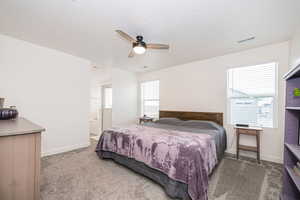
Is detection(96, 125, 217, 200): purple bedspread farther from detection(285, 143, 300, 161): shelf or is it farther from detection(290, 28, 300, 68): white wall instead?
detection(290, 28, 300, 68): white wall

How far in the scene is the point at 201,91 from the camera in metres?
3.96

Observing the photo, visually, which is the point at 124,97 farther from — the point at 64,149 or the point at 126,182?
the point at 126,182

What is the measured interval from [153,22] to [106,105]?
397 centimetres

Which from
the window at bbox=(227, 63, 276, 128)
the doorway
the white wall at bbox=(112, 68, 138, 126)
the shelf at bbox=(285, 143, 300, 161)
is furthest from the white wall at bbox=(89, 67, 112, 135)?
the shelf at bbox=(285, 143, 300, 161)

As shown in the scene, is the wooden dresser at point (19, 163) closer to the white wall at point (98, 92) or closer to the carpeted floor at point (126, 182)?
the carpeted floor at point (126, 182)

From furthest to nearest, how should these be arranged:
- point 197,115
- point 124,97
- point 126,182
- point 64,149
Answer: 1. point 124,97
2. point 197,115
3. point 64,149
4. point 126,182

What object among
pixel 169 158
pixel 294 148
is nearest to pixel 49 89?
pixel 169 158

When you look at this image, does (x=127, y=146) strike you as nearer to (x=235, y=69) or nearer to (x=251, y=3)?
(x=251, y=3)

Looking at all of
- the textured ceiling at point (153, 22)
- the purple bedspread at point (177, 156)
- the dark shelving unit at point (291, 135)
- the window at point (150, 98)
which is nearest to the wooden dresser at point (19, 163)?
the purple bedspread at point (177, 156)

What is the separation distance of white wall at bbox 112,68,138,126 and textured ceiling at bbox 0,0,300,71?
1964 millimetres

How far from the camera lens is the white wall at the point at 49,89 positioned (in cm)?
273

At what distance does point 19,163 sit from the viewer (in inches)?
46.1

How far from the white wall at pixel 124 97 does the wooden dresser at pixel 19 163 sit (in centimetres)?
357

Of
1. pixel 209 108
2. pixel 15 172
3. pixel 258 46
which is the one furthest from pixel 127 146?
pixel 258 46
